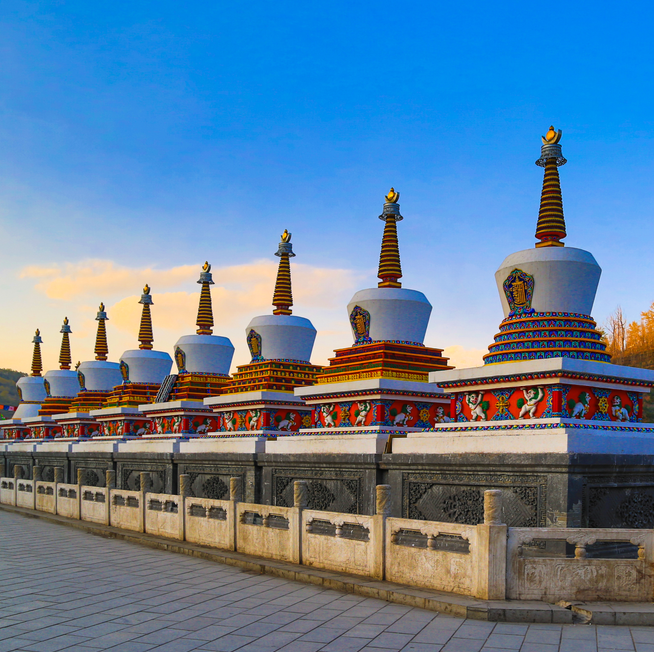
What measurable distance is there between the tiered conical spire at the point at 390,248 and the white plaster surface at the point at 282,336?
11.6 feet

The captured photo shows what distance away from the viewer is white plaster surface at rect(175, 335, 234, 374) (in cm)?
2434

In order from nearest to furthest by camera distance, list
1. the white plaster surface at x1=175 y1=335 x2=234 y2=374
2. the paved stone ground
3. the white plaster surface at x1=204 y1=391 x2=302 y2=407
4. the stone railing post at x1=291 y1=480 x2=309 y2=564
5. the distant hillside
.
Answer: the paved stone ground
the stone railing post at x1=291 y1=480 x2=309 y2=564
the white plaster surface at x1=204 y1=391 x2=302 y2=407
the white plaster surface at x1=175 y1=335 x2=234 y2=374
the distant hillside

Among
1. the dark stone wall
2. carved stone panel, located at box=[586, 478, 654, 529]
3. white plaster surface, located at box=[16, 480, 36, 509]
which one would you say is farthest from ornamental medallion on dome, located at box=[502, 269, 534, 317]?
white plaster surface, located at box=[16, 480, 36, 509]

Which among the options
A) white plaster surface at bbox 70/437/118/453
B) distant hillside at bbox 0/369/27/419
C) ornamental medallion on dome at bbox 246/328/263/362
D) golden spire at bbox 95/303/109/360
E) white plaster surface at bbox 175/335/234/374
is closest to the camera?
ornamental medallion on dome at bbox 246/328/263/362

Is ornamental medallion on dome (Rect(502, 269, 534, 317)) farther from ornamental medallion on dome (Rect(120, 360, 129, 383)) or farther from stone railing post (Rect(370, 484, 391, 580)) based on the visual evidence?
ornamental medallion on dome (Rect(120, 360, 129, 383))

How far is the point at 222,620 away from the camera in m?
7.78

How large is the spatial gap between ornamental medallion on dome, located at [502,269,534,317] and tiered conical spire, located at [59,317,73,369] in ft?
94.3

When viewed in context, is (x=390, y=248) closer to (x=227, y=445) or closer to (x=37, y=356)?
(x=227, y=445)

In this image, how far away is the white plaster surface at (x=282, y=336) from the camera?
20.1 metres

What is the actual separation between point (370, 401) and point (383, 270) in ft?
12.2

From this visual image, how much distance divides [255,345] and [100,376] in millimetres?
14140

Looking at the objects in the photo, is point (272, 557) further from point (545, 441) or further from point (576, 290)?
point (576, 290)

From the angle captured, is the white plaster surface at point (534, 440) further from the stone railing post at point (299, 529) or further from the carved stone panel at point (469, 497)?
the stone railing post at point (299, 529)

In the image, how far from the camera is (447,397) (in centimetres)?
1589
